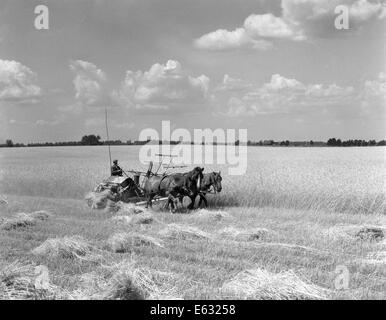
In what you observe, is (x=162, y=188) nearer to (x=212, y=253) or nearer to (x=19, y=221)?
(x=19, y=221)

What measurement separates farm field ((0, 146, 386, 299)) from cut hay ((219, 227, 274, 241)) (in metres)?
0.02

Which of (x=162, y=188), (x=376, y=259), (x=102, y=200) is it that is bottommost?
(x=376, y=259)

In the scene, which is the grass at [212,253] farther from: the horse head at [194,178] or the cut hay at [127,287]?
the horse head at [194,178]

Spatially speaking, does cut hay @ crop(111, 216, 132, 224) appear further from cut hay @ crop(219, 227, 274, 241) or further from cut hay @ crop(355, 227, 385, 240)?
cut hay @ crop(355, 227, 385, 240)

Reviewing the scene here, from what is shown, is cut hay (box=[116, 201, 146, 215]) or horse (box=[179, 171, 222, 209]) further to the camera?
horse (box=[179, 171, 222, 209])

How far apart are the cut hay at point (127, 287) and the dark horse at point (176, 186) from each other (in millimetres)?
6852

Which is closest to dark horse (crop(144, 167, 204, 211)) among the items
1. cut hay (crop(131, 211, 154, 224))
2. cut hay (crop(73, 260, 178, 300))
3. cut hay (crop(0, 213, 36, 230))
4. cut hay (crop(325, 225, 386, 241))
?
cut hay (crop(131, 211, 154, 224))

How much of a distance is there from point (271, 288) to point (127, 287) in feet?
5.73

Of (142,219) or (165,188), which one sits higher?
(165,188)

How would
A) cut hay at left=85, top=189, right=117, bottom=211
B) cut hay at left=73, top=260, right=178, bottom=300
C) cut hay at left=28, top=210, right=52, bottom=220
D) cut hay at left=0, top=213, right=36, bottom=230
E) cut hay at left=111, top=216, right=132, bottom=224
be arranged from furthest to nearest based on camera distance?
1. cut hay at left=85, top=189, right=117, bottom=211
2. cut hay at left=28, top=210, right=52, bottom=220
3. cut hay at left=111, top=216, right=132, bottom=224
4. cut hay at left=0, top=213, right=36, bottom=230
5. cut hay at left=73, top=260, right=178, bottom=300

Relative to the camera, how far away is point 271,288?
5922mm

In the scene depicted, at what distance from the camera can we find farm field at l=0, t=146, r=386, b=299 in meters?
6.08

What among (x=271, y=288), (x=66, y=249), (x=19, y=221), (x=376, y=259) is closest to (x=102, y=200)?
(x=19, y=221)

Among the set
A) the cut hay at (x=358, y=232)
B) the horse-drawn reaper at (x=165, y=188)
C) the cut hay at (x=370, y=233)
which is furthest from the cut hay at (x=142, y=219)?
the cut hay at (x=370, y=233)
